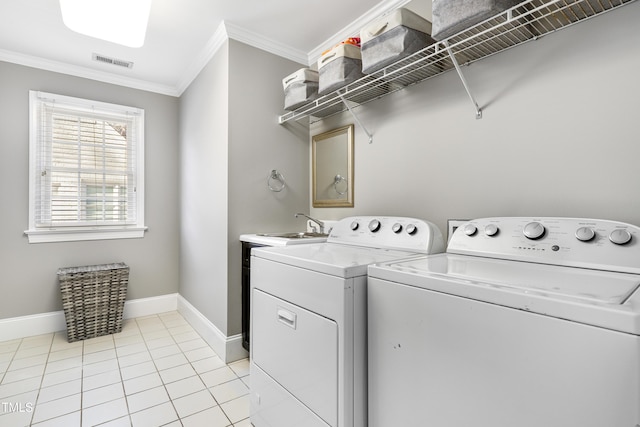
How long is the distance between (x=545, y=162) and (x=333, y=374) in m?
1.29

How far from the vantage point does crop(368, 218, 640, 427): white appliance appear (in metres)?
0.64

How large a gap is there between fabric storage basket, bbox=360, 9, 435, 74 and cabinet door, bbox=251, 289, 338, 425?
51.5 inches

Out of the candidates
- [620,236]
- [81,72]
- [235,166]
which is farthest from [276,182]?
[81,72]

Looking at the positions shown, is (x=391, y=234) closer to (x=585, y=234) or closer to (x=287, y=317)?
(x=287, y=317)

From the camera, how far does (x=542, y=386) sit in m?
0.70

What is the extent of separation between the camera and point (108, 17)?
72.7 inches

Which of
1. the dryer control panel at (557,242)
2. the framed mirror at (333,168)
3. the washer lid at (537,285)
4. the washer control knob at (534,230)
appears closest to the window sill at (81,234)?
the framed mirror at (333,168)

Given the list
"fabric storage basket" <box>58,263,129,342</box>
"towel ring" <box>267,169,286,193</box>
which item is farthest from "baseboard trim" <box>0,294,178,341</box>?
"towel ring" <box>267,169,286,193</box>

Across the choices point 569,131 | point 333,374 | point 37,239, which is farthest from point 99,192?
point 569,131

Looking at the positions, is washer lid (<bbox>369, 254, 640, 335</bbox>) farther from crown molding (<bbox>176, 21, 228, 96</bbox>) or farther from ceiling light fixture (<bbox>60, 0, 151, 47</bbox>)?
crown molding (<bbox>176, 21, 228, 96</bbox>)

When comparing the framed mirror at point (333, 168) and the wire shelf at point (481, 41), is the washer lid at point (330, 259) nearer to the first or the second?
the framed mirror at point (333, 168)

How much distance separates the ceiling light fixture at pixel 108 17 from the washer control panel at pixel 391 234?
177cm

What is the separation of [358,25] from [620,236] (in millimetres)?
2044

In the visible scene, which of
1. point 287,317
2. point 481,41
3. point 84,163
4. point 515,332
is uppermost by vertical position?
point 481,41
